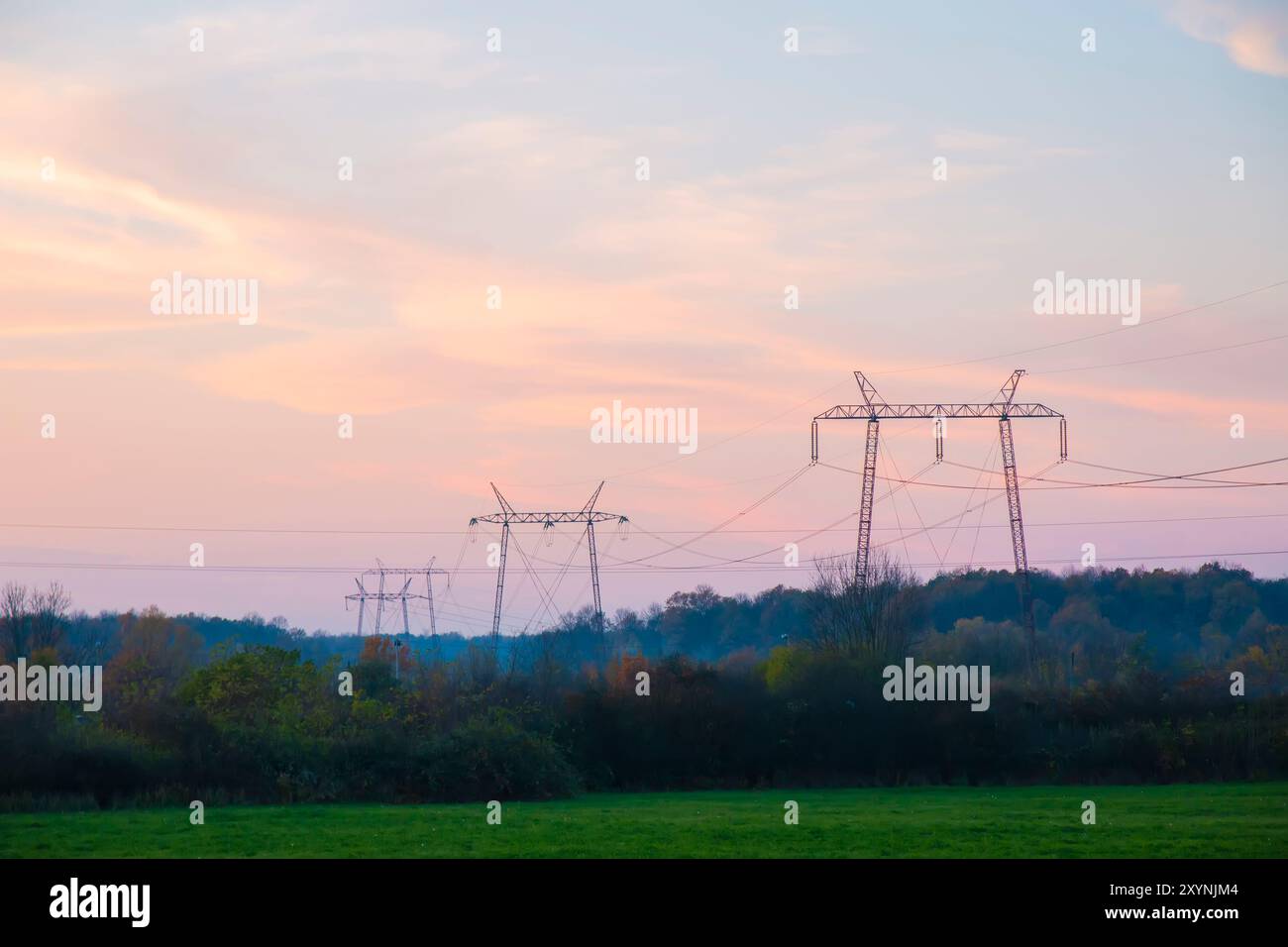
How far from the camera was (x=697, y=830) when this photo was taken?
115ft

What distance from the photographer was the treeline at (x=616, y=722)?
157ft

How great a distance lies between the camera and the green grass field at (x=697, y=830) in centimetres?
3025

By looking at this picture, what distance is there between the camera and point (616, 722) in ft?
190

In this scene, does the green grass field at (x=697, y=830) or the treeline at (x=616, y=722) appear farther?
the treeline at (x=616, y=722)

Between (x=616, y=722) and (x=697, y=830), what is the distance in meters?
23.0

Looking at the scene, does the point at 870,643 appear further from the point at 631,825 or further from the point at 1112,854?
the point at 1112,854

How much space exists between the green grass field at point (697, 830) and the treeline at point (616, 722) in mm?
3310

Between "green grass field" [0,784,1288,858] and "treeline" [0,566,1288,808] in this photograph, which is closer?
"green grass field" [0,784,1288,858]

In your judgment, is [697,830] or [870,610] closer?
[697,830]

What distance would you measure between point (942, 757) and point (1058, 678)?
1214 centimetres

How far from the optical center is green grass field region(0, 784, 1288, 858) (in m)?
30.2

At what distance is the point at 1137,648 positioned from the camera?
76.1 meters

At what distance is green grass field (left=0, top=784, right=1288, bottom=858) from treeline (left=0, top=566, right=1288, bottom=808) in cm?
331
